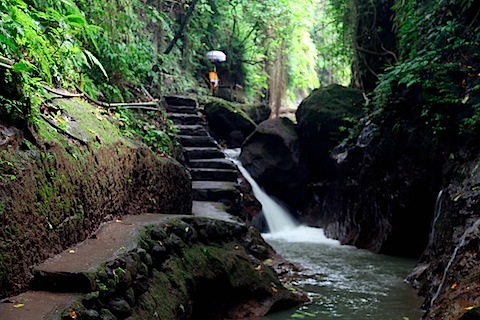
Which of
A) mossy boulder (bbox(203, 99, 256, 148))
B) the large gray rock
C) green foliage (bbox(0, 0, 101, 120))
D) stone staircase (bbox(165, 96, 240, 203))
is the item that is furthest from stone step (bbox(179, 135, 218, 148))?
green foliage (bbox(0, 0, 101, 120))

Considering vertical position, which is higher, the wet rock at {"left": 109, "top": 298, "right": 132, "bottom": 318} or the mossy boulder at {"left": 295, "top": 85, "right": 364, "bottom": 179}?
the mossy boulder at {"left": 295, "top": 85, "right": 364, "bottom": 179}

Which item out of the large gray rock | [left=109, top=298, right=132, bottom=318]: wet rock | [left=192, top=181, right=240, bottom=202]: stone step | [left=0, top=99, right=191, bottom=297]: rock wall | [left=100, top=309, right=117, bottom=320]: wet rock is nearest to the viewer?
[left=0, top=99, right=191, bottom=297]: rock wall

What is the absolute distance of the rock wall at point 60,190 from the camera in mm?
2697

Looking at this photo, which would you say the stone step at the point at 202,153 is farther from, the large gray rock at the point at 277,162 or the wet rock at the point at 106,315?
the wet rock at the point at 106,315

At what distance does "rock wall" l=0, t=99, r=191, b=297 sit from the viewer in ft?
8.85

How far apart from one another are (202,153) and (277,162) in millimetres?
2679

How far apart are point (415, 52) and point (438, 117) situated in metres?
1.91

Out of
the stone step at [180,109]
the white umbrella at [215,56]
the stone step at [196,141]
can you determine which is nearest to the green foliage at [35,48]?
the stone step at [196,141]

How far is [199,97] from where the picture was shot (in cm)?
1397

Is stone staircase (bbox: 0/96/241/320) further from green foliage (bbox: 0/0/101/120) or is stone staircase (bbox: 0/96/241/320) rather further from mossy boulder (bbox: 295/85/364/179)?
mossy boulder (bbox: 295/85/364/179)

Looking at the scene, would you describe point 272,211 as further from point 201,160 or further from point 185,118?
point 185,118

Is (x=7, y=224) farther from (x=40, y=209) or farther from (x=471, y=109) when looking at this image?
(x=471, y=109)

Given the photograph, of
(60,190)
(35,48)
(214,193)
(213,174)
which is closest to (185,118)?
(213,174)

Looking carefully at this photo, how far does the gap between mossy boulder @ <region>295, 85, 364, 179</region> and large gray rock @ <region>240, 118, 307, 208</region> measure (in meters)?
0.32
